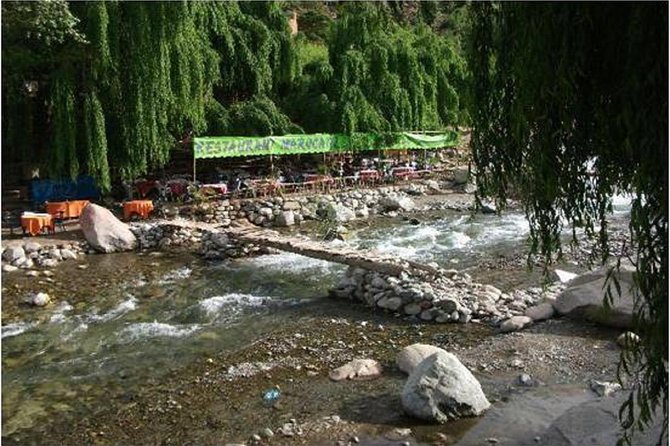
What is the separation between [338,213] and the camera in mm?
19016

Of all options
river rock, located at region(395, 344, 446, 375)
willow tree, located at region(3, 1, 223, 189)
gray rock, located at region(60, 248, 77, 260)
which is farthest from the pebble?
willow tree, located at region(3, 1, 223, 189)

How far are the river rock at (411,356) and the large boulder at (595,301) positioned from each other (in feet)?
8.86

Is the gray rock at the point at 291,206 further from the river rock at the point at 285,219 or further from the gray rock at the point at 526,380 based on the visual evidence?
the gray rock at the point at 526,380

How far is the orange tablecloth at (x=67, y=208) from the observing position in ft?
53.5

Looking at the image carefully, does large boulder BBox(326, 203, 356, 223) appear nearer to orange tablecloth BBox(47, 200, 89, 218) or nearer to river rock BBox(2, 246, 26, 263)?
orange tablecloth BBox(47, 200, 89, 218)

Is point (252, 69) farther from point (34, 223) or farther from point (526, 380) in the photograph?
point (526, 380)

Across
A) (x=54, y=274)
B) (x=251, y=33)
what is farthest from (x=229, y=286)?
(x=251, y=33)

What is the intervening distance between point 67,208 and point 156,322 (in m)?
7.66

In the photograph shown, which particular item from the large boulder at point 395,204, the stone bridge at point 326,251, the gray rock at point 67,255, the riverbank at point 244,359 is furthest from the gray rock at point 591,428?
the large boulder at point 395,204

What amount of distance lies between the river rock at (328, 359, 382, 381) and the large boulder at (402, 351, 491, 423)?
3.76ft

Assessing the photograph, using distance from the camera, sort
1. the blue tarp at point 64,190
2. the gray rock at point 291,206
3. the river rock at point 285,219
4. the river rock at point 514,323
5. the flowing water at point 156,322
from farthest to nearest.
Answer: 1. the gray rock at point 291,206
2. the river rock at point 285,219
3. the blue tarp at point 64,190
4. the river rock at point 514,323
5. the flowing water at point 156,322

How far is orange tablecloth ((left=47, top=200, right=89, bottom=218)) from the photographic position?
642 inches

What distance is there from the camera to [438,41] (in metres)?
29.5

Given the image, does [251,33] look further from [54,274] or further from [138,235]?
[54,274]
